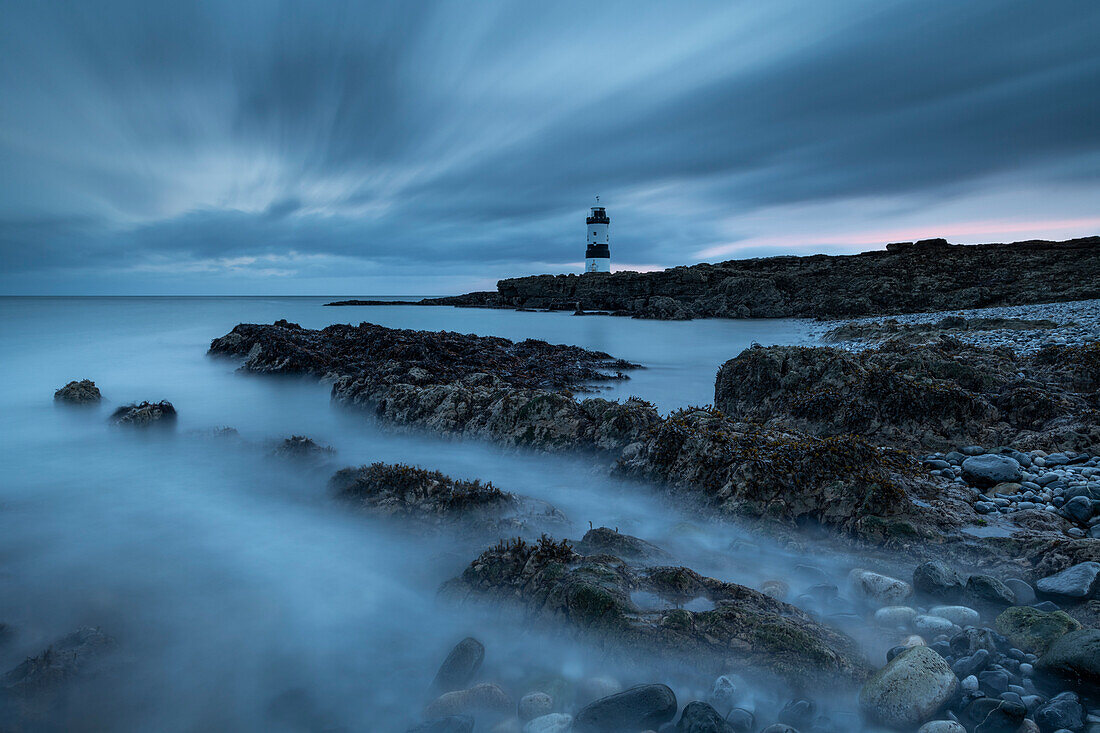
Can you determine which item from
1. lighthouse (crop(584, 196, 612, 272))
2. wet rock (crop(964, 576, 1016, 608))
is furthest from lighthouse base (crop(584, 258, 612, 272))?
wet rock (crop(964, 576, 1016, 608))

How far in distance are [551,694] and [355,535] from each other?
293cm

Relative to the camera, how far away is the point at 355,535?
518cm

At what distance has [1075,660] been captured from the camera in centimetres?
262

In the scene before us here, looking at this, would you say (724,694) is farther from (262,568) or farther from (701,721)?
(262,568)

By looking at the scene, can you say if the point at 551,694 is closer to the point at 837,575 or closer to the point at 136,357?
the point at 837,575

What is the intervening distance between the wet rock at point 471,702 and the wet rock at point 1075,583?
3588 millimetres

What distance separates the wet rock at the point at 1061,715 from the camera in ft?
7.80

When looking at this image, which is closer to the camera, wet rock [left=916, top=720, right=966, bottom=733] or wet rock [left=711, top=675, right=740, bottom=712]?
wet rock [left=916, top=720, right=966, bottom=733]

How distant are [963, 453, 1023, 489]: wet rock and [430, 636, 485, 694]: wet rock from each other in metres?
5.21

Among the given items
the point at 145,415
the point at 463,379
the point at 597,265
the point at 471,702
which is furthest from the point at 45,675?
the point at 597,265

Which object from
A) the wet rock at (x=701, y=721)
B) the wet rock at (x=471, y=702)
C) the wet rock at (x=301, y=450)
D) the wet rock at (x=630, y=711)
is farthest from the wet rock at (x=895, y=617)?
the wet rock at (x=301, y=450)

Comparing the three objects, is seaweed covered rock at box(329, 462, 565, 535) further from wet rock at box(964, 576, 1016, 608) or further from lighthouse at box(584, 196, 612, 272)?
lighthouse at box(584, 196, 612, 272)

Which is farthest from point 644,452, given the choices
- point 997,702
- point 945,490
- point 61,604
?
point 61,604

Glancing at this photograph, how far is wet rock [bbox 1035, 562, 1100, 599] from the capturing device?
10.7 feet
